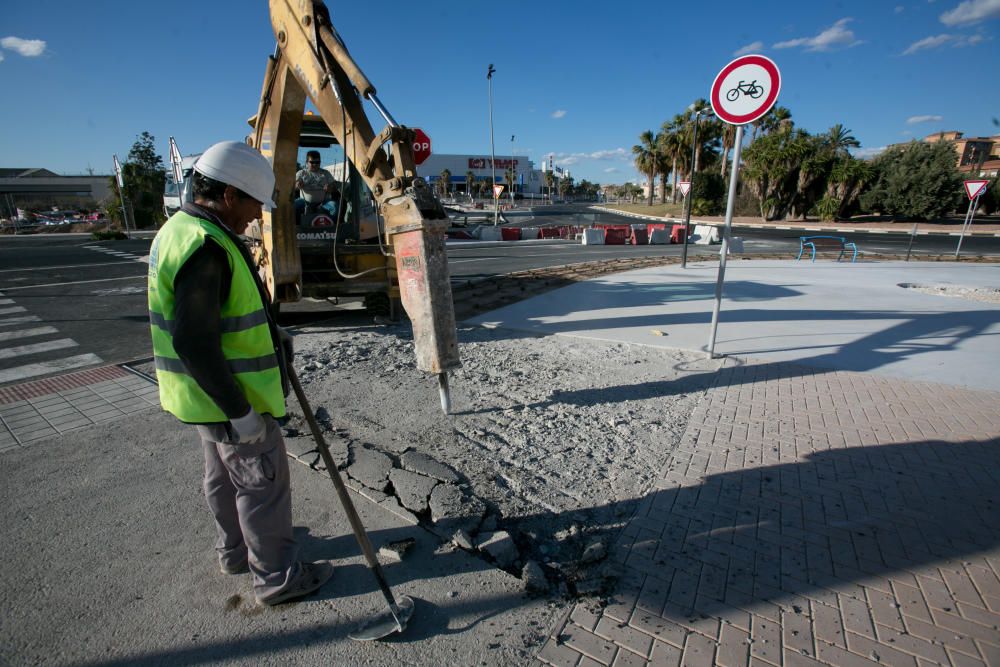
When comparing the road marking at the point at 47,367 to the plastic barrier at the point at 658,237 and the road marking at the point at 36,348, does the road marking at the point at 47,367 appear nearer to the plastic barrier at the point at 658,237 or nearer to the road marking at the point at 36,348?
the road marking at the point at 36,348

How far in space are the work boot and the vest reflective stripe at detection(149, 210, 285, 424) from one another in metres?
0.85

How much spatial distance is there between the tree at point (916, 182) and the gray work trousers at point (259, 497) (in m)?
50.1

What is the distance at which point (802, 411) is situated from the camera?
4363 millimetres

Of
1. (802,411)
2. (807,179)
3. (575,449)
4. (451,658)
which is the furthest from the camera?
(807,179)

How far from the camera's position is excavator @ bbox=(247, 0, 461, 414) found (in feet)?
11.5

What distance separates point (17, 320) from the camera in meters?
7.60

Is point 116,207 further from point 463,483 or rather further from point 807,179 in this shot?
point 807,179

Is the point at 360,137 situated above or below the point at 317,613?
above

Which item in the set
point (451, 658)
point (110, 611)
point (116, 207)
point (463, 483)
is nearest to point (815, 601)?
point (451, 658)

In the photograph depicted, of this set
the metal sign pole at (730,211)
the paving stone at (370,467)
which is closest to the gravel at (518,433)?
the paving stone at (370,467)

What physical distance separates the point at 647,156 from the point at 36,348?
219 ft

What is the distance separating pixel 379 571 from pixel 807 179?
50639mm

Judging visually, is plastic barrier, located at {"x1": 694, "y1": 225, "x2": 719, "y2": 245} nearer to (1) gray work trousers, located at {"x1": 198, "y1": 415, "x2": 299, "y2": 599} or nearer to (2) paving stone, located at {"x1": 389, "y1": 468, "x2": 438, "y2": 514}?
(2) paving stone, located at {"x1": 389, "y1": 468, "x2": 438, "y2": 514}

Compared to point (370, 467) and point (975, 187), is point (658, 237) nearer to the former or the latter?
point (975, 187)
